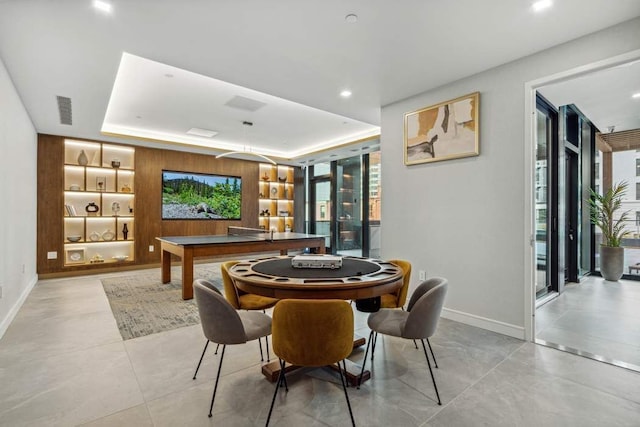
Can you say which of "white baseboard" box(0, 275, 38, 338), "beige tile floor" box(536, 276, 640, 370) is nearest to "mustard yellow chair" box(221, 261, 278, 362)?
"white baseboard" box(0, 275, 38, 338)

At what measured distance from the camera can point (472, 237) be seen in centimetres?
332

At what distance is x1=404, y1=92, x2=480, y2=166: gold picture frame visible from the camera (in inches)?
129

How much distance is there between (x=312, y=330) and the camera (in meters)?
1.63

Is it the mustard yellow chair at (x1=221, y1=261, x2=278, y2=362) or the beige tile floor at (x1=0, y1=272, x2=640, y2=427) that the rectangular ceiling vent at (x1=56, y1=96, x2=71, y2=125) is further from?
the mustard yellow chair at (x1=221, y1=261, x2=278, y2=362)

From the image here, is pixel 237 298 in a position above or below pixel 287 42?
below

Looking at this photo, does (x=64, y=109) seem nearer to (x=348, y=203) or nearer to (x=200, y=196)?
(x=200, y=196)

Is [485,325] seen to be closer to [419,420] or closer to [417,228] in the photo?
[417,228]

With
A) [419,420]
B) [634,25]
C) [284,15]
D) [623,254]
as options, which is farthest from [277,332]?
[623,254]

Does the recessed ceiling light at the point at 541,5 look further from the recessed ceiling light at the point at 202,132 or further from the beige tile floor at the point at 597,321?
the recessed ceiling light at the point at 202,132

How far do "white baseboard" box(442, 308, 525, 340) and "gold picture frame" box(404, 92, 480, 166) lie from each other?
170cm

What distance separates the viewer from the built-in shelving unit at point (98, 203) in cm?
590

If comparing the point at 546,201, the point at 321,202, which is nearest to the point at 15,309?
the point at 321,202

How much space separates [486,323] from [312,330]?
7.86ft

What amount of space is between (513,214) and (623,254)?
3.96m
